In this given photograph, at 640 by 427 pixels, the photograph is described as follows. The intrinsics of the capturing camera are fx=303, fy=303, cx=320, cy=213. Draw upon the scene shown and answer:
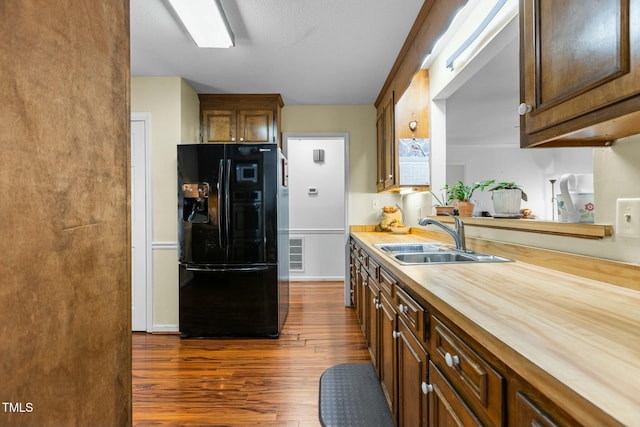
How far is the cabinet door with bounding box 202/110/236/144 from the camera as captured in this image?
132 inches

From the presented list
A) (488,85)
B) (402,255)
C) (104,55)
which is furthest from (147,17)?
(488,85)

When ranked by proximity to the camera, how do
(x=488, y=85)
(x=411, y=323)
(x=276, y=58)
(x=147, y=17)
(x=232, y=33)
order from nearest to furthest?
(x=411, y=323)
(x=147, y=17)
(x=232, y=33)
(x=276, y=58)
(x=488, y=85)

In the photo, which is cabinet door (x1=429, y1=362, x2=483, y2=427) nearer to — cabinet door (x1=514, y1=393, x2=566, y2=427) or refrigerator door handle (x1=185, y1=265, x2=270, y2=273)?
cabinet door (x1=514, y1=393, x2=566, y2=427)

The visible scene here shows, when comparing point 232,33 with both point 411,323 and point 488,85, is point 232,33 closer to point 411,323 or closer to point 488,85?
point 411,323

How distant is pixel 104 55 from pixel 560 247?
5.47 feet

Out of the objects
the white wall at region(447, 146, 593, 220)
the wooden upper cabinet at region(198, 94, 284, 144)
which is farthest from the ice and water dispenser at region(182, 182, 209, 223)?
the white wall at region(447, 146, 593, 220)

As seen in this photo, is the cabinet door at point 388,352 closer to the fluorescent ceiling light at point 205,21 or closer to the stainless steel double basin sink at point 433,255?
the stainless steel double basin sink at point 433,255

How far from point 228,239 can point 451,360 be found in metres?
2.21

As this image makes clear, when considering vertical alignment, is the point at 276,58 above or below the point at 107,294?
above

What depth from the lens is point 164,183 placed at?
2916 millimetres

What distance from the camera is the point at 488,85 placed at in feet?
10.3

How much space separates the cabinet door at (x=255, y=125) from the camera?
337cm

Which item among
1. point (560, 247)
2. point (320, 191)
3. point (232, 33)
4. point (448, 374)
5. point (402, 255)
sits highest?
point (232, 33)

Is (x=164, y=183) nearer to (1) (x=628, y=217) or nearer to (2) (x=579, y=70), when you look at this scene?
(2) (x=579, y=70)
